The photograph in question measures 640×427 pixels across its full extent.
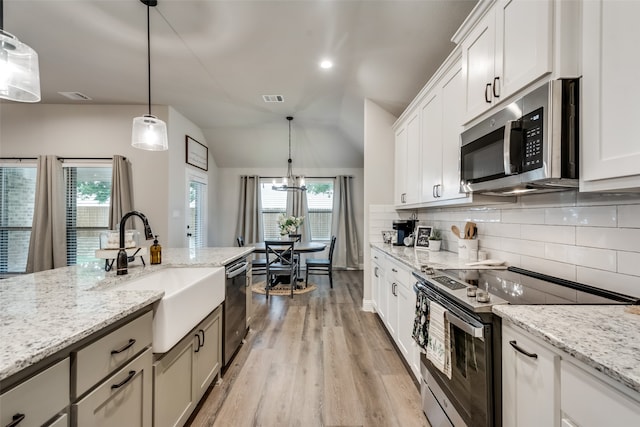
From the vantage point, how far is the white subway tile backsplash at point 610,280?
112 cm

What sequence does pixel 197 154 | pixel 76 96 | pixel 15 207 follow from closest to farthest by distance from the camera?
1. pixel 76 96
2. pixel 15 207
3. pixel 197 154

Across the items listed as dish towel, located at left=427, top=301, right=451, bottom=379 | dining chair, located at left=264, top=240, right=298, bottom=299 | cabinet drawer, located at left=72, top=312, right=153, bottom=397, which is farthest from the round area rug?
cabinet drawer, located at left=72, top=312, right=153, bottom=397

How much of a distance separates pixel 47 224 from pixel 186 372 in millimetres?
4108

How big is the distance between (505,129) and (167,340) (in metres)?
1.88

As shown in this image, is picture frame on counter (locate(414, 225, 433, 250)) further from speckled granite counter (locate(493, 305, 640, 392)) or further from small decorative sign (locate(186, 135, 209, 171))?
small decorative sign (locate(186, 135, 209, 171))

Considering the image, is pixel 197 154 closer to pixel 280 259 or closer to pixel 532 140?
pixel 280 259

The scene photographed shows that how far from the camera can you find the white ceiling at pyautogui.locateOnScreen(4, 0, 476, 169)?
2182 millimetres

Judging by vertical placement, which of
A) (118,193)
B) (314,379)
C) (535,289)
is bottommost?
(314,379)

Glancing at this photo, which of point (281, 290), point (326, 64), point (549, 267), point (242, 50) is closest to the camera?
point (549, 267)

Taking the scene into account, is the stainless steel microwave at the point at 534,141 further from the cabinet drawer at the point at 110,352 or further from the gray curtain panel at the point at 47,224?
the gray curtain panel at the point at 47,224

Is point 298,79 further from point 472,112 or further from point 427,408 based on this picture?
point 427,408

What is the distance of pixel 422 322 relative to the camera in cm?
161

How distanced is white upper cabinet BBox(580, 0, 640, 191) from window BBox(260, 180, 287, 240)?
5829 mm

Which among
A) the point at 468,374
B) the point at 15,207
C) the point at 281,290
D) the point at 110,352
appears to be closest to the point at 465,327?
the point at 468,374
